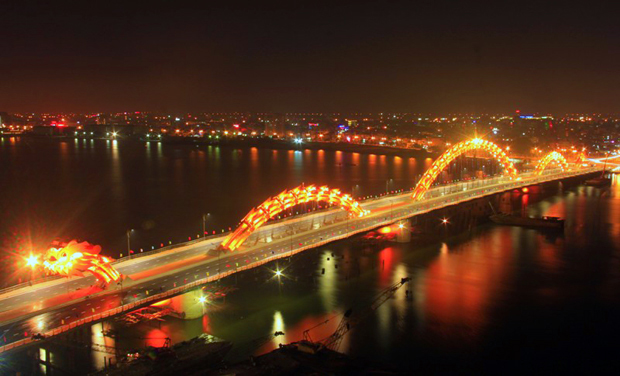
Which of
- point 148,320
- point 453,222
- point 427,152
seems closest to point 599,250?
point 453,222

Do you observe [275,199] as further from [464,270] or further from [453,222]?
[453,222]

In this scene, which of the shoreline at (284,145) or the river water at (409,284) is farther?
the shoreline at (284,145)

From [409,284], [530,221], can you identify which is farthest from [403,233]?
[530,221]

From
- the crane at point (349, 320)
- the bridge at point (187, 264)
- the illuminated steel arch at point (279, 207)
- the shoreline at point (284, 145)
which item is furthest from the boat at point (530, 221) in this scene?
the shoreline at point (284, 145)

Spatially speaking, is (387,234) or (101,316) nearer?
(101,316)

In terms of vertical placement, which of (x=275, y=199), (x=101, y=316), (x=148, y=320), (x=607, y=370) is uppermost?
(x=275, y=199)

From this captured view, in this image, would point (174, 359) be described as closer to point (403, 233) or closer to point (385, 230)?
point (385, 230)

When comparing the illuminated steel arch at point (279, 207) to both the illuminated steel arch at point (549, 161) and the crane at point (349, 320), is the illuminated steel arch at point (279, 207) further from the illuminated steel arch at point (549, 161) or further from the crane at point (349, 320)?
the illuminated steel arch at point (549, 161)

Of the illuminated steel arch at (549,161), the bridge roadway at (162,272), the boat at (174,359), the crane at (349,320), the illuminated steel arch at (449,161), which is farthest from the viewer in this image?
the illuminated steel arch at (549,161)
